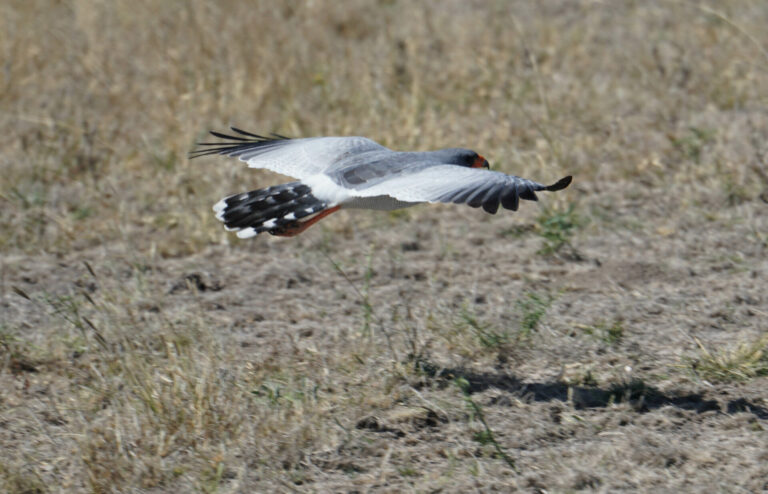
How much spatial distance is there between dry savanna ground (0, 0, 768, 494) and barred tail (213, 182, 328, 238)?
35 cm

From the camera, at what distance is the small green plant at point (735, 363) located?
13.4 ft

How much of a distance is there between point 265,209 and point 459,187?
89 cm

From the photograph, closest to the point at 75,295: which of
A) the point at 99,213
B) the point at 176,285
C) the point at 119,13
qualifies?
the point at 176,285

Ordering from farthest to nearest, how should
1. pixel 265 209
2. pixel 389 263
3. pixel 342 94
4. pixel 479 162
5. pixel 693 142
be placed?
pixel 342 94 < pixel 693 142 < pixel 389 263 < pixel 479 162 < pixel 265 209

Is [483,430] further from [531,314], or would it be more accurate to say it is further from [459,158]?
[459,158]

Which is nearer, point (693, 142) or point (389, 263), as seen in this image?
point (389, 263)

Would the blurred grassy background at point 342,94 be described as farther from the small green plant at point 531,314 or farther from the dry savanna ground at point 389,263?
the small green plant at point 531,314

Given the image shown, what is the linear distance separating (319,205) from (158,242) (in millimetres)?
1879

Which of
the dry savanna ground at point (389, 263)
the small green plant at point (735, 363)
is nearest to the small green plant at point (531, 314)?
the dry savanna ground at point (389, 263)

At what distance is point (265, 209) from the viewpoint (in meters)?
4.28

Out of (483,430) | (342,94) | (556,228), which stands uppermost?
(342,94)

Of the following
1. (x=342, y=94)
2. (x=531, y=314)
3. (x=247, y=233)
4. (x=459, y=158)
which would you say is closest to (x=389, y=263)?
(x=459, y=158)

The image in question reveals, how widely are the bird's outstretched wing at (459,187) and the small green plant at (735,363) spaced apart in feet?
3.43

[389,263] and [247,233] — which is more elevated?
[247,233]
